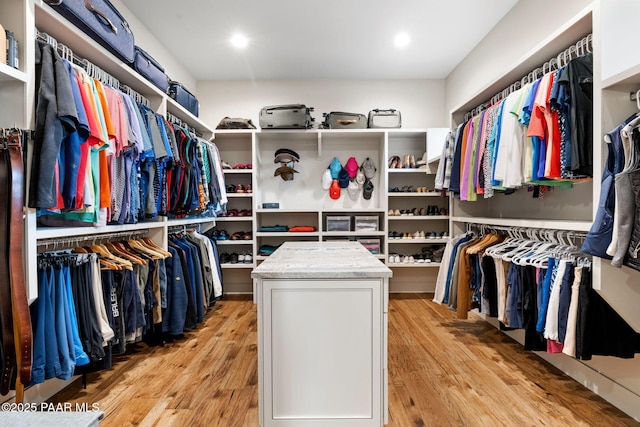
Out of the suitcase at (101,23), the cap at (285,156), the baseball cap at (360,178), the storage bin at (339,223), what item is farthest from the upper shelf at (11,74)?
the baseball cap at (360,178)

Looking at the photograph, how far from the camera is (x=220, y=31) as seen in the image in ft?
11.7

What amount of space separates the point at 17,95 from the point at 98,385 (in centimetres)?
169

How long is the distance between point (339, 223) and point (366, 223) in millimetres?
345

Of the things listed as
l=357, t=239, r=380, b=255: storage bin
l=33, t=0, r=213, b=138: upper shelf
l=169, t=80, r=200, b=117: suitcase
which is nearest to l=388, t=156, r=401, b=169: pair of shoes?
l=357, t=239, r=380, b=255: storage bin

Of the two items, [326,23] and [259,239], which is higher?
[326,23]

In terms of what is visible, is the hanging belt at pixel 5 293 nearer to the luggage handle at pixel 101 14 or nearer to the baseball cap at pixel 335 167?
the luggage handle at pixel 101 14

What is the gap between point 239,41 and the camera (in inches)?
148

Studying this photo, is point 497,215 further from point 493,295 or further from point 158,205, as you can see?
point 158,205

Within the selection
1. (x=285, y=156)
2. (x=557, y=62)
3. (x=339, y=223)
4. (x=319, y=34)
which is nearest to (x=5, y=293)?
(x=557, y=62)

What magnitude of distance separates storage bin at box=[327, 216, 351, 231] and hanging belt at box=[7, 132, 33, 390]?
345 centimetres

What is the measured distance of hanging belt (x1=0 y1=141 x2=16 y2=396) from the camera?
53.9 inches

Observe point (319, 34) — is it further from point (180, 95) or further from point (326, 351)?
point (326, 351)

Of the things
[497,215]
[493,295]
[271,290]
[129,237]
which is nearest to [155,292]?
[129,237]

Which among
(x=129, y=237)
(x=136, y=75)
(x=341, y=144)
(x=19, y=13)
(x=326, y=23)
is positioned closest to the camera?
(x=19, y=13)
